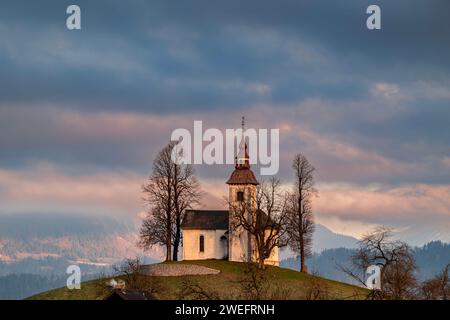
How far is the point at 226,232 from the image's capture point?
98875mm

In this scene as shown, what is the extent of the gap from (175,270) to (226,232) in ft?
40.3

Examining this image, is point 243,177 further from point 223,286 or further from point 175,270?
point 223,286

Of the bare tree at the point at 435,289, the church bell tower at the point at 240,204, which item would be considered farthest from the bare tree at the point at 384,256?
the church bell tower at the point at 240,204

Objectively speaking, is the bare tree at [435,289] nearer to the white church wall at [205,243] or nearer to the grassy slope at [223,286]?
the grassy slope at [223,286]

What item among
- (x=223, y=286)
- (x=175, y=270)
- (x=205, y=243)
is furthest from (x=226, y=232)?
(x=223, y=286)

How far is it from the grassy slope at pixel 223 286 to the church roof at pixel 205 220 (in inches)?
295

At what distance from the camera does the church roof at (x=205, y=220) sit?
99250mm

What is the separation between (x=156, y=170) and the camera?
97.7m

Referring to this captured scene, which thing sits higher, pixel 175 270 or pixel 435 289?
pixel 175 270

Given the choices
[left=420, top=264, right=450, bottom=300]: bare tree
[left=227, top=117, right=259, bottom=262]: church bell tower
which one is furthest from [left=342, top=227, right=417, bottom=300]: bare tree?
[left=227, top=117, right=259, bottom=262]: church bell tower

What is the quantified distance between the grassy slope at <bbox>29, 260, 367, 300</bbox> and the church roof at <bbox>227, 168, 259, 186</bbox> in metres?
8.81

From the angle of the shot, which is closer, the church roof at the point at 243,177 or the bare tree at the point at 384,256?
the bare tree at the point at 384,256
